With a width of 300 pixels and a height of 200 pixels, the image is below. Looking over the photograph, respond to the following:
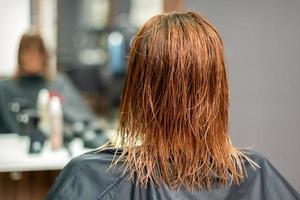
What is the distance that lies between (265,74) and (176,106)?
64.0 inches

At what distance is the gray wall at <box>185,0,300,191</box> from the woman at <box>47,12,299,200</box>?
1454mm

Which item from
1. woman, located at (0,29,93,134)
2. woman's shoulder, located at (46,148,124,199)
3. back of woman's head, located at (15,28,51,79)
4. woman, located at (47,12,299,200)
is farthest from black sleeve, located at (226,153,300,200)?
back of woman's head, located at (15,28,51,79)

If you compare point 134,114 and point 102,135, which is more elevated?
point 134,114

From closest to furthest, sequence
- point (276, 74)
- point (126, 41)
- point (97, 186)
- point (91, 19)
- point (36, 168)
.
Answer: point (97, 186)
point (36, 168)
point (276, 74)
point (126, 41)
point (91, 19)

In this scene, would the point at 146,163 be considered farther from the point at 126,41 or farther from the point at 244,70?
the point at 126,41

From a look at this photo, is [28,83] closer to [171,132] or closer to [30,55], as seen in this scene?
[30,55]

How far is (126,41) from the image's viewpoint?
13.7ft

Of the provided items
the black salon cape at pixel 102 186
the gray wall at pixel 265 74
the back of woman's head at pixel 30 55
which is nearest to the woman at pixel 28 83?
the back of woman's head at pixel 30 55

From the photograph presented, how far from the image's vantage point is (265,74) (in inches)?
104

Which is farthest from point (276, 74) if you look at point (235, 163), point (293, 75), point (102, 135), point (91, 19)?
point (91, 19)

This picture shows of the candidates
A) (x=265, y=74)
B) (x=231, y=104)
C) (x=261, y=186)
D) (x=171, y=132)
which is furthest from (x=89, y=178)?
(x=265, y=74)

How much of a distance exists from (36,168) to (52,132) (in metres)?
0.21

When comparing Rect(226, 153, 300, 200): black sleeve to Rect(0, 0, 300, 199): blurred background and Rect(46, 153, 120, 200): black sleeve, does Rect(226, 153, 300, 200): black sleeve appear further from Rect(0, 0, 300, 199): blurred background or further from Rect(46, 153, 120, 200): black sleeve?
Rect(0, 0, 300, 199): blurred background

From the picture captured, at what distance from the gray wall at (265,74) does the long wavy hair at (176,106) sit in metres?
1.45
